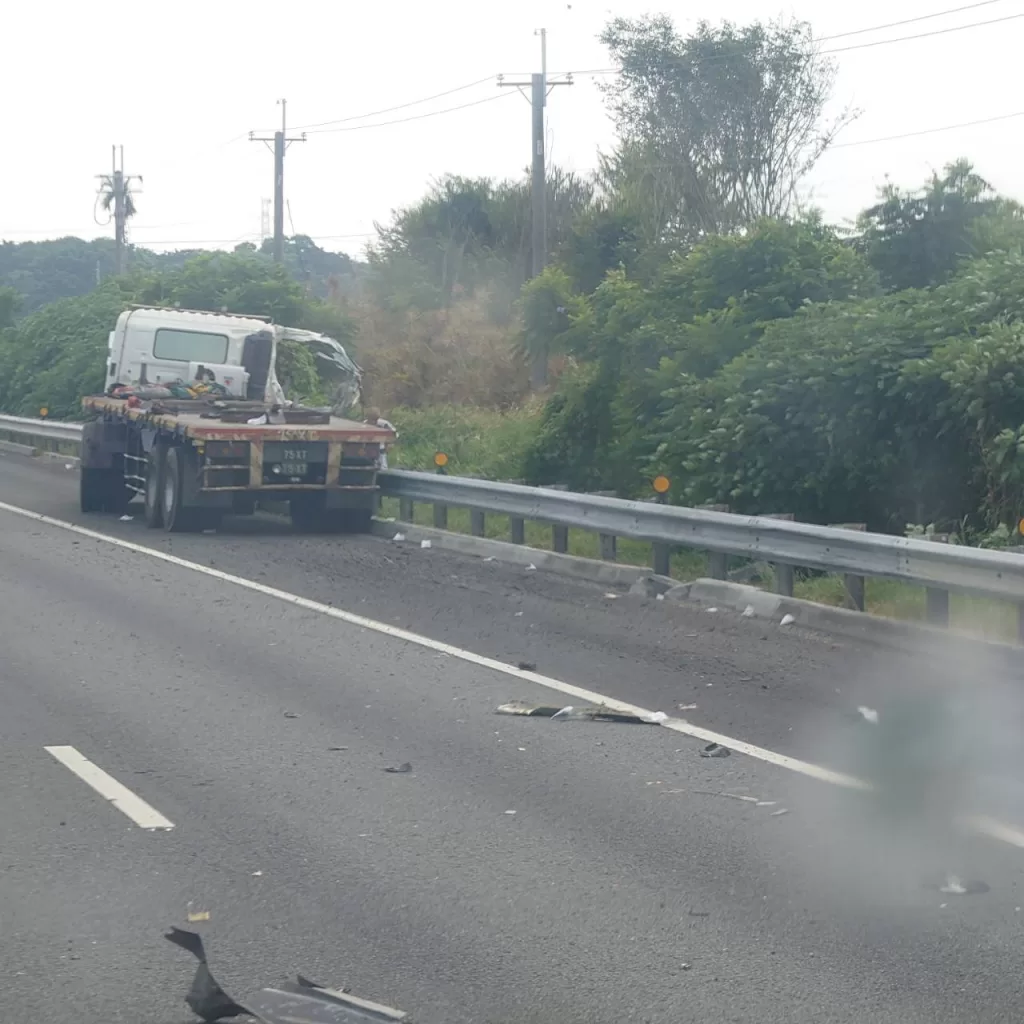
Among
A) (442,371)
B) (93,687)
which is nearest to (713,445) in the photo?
(93,687)

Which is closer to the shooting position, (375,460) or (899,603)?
(899,603)

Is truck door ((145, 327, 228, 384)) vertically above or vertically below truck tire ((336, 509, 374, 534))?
above

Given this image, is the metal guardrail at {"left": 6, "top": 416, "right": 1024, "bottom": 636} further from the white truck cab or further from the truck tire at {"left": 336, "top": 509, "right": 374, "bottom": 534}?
the white truck cab

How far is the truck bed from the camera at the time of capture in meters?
17.6

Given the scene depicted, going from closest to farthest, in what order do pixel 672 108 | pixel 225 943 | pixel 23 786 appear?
pixel 225 943 → pixel 23 786 → pixel 672 108

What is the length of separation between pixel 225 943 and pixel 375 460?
13.3 meters

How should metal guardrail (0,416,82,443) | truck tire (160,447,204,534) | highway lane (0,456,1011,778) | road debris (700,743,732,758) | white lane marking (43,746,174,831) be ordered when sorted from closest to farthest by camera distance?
1. white lane marking (43,746,174,831)
2. road debris (700,743,732,758)
3. highway lane (0,456,1011,778)
4. truck tire (160,447,204,534)
5. metal guardrail (0,416,82,443)

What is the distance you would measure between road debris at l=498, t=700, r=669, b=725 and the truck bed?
8989 millimetres

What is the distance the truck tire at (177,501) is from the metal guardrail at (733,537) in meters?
2.15

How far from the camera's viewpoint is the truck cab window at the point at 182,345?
21.7m

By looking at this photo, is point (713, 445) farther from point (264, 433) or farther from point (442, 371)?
point (442, 371)

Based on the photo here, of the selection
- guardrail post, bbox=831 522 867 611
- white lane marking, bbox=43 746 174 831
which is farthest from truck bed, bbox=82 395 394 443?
white lane marking, bbox=43 746 174 831

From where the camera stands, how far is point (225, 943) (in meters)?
5.40

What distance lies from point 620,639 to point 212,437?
735cm
